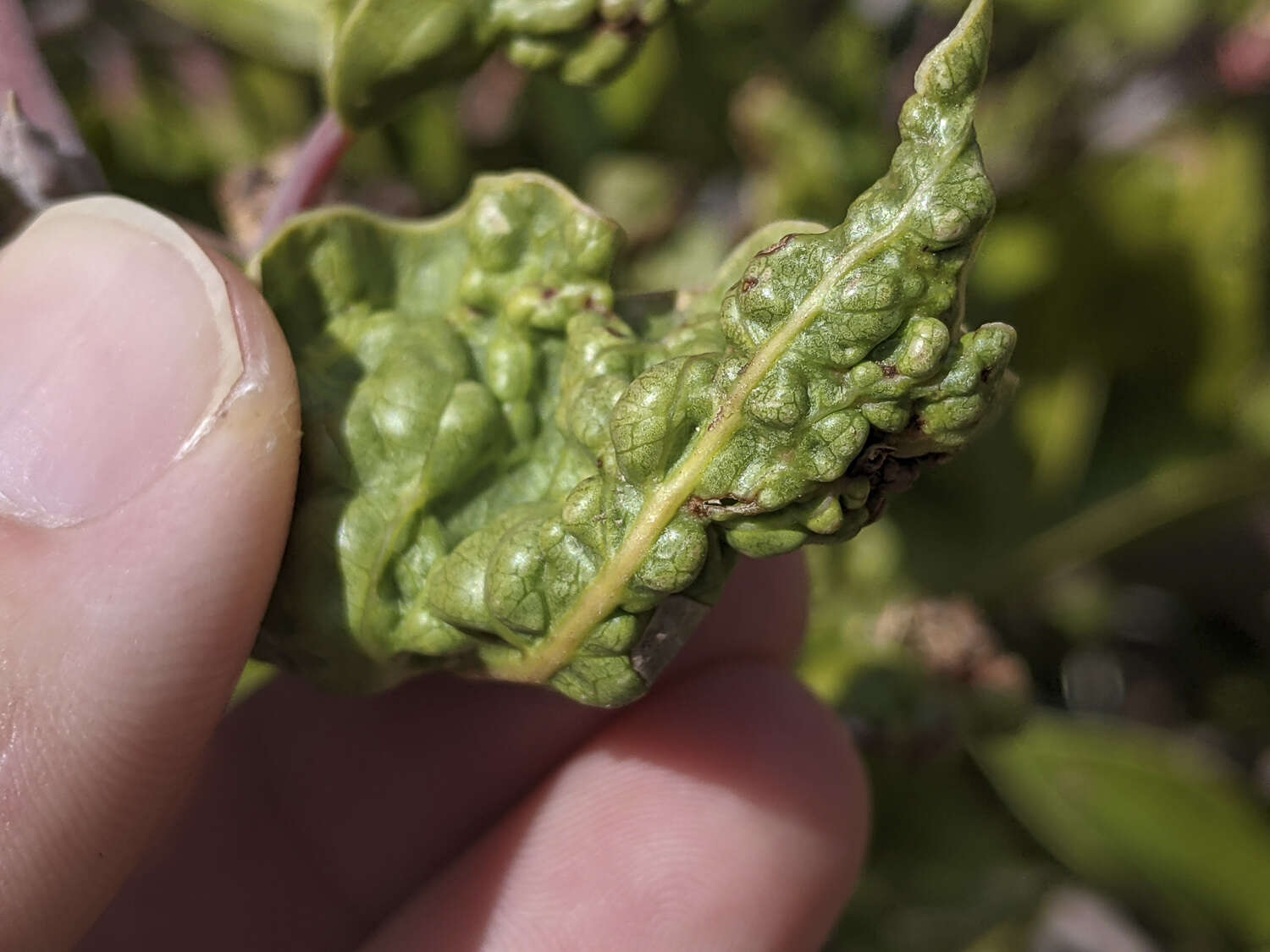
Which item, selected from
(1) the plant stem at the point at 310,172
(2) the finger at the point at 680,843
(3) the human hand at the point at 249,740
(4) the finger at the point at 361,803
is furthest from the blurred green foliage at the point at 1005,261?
(1) the plant stem at the point at 310,172

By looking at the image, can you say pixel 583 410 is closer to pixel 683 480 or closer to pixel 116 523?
pixel 683 480

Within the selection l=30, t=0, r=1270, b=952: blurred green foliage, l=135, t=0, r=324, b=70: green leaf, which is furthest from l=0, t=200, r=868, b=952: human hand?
l=135, t=0, r=324, b=70: green leaf

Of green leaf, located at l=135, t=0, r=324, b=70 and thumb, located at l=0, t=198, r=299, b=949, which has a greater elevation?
green leaf, located at l=135, t=0, r=324, b=70

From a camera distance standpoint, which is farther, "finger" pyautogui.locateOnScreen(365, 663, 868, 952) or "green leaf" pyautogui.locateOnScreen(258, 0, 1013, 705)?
"finger" pyautogui.locateOnScreen(365, 663, 868, 952)

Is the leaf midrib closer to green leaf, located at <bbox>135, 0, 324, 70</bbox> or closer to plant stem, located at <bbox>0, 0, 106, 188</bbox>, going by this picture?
plant stem, located at <bbox>0, 0, 106, 188</bbox>

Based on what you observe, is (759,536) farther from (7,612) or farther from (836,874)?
(836,874)

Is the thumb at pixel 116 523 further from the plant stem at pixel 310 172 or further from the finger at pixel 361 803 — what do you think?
the finger at pixel 361 803
